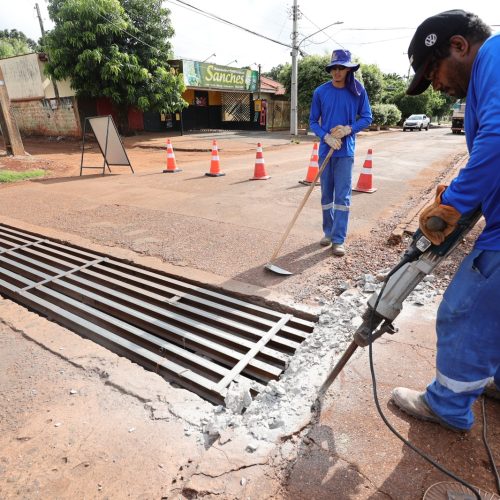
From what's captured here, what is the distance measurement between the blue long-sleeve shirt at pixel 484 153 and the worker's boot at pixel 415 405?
83cm

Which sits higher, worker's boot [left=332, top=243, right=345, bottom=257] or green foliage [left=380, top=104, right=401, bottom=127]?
green foliage [left=380, top=104, right=401, bottom=127]

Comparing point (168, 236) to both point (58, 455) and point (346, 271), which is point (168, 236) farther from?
point (58, 455)

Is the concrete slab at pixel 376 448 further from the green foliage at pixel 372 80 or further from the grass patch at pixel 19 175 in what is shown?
the green foliage at pixel 372 80

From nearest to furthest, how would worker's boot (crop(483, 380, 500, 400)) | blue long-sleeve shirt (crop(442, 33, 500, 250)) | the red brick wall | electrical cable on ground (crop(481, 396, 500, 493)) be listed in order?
blue long-sleeve shirt (crop(442, 33, 500, 250))
electrical cable on ground (crop(481, 396, 500, 493))
worker's boot (crop(483, 380, 500, 400))
the red brick wall

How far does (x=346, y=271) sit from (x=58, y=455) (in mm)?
2564

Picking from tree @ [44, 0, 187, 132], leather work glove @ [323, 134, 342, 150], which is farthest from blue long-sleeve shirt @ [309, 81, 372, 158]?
tree @ [44, 0, 187, 132]

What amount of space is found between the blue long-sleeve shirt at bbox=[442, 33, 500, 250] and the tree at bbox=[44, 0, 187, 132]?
16.0 meters

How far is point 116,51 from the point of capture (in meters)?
14.7

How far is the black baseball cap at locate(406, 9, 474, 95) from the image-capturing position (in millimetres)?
1425

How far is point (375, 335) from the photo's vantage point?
1.71m

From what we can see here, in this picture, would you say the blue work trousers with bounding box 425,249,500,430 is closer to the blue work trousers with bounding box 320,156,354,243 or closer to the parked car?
the blue work trousers with bounding box 320,156,354,243

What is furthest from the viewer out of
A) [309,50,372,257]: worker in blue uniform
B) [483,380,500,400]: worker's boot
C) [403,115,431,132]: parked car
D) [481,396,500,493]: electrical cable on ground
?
[403,115,431,132]: parked car

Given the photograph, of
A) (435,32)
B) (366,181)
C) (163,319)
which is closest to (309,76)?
(366,181)

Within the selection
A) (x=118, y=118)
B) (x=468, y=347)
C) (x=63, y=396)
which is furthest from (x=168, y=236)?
(x=118, y=118)
